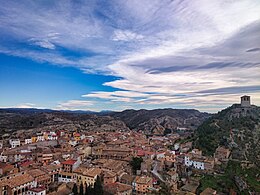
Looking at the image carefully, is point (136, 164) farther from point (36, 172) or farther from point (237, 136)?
point (237, 136)

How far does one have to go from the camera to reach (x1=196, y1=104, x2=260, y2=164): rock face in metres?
59.3

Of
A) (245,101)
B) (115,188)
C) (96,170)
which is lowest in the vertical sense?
(115,188)

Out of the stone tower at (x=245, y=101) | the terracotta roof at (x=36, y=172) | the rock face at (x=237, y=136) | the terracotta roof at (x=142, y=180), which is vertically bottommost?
the terracotta roof at (x=142, y=180)

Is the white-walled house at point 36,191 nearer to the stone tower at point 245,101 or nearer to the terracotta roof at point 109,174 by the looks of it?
the terracotta roof at point 109,174

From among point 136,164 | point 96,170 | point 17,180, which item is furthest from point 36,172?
point 136,164

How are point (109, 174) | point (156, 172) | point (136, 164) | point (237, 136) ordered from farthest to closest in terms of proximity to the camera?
point (237, 136) < point (136, 164) < point (156, 172) < point (109, 174)

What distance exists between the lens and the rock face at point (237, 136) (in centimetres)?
5931

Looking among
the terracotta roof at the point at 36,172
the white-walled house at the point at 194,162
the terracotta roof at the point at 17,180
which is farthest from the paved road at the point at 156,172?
the terracotta roof at the point at 17,180

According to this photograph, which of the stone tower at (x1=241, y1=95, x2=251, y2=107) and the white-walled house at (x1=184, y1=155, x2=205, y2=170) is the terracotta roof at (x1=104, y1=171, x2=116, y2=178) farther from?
the stone tower at (x1=241, y1=95, x2=251, y2=107)

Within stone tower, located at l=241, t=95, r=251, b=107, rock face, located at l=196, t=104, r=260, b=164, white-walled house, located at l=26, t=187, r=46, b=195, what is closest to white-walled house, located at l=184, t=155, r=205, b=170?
rock face, located at l=196, t=104, r=260, b=164

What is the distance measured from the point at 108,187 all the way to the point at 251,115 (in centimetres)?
6416

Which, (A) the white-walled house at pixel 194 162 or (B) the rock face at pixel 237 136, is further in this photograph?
(B) the rock face at pixel 237 136

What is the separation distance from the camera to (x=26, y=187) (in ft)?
117

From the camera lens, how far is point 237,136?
2616 inches
